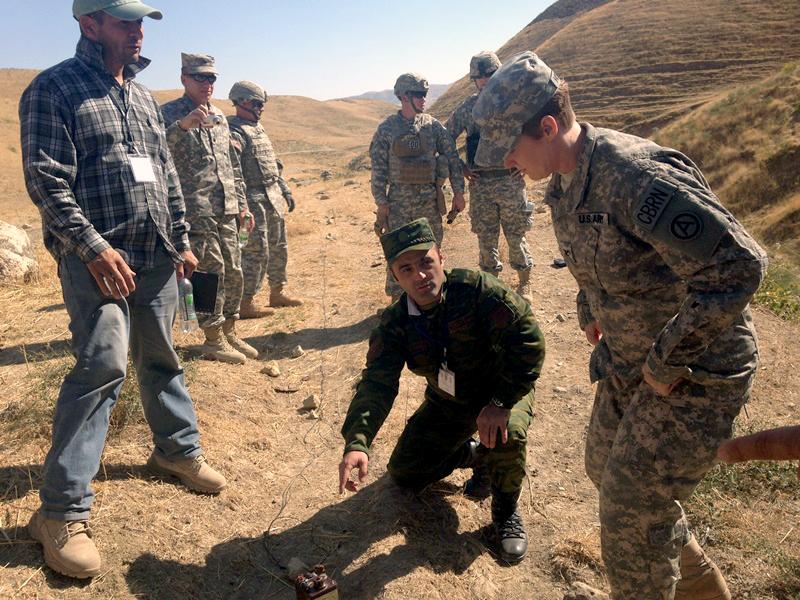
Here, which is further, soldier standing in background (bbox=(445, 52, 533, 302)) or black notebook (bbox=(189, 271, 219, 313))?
soldier standing in background (bbox=(445, 52, 533, 302))

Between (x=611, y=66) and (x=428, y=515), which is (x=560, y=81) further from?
(x=611, y=66)

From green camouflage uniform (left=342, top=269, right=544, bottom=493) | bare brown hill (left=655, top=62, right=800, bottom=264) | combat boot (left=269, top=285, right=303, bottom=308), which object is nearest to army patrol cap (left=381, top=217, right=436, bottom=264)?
green camouflage uniform (left=342, top=269, right=544, bottom=493)

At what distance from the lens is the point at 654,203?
195cm

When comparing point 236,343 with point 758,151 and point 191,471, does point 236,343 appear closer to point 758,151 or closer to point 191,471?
point 191,471

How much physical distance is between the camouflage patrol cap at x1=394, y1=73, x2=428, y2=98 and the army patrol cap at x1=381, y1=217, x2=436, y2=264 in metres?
3.34

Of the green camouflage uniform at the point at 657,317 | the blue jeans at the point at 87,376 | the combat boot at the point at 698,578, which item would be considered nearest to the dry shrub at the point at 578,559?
the combat boot at the point at 698,578

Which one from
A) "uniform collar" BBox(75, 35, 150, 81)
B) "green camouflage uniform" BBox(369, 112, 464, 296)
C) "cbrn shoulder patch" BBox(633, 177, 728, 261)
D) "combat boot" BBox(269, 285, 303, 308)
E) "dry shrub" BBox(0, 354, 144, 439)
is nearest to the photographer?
"cbrn shoulder patch" BBox(633, 177, 728, 261)

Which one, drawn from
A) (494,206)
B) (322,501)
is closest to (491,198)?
(494,206)

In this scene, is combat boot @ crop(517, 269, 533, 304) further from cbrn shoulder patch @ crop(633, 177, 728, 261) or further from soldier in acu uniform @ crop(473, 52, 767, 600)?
cbrn shoulder patch @ crop(633, 177, 728, 261)

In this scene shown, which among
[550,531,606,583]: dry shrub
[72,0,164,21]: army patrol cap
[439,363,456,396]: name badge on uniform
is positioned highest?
[72,0,164,21]: army patrol cap

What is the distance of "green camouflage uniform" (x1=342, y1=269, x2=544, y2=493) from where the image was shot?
116 inches

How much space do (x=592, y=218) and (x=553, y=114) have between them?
1.32 ft

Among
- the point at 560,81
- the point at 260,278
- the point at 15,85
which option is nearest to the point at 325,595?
the point at 560,81

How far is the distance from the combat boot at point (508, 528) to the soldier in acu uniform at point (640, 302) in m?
0.83
